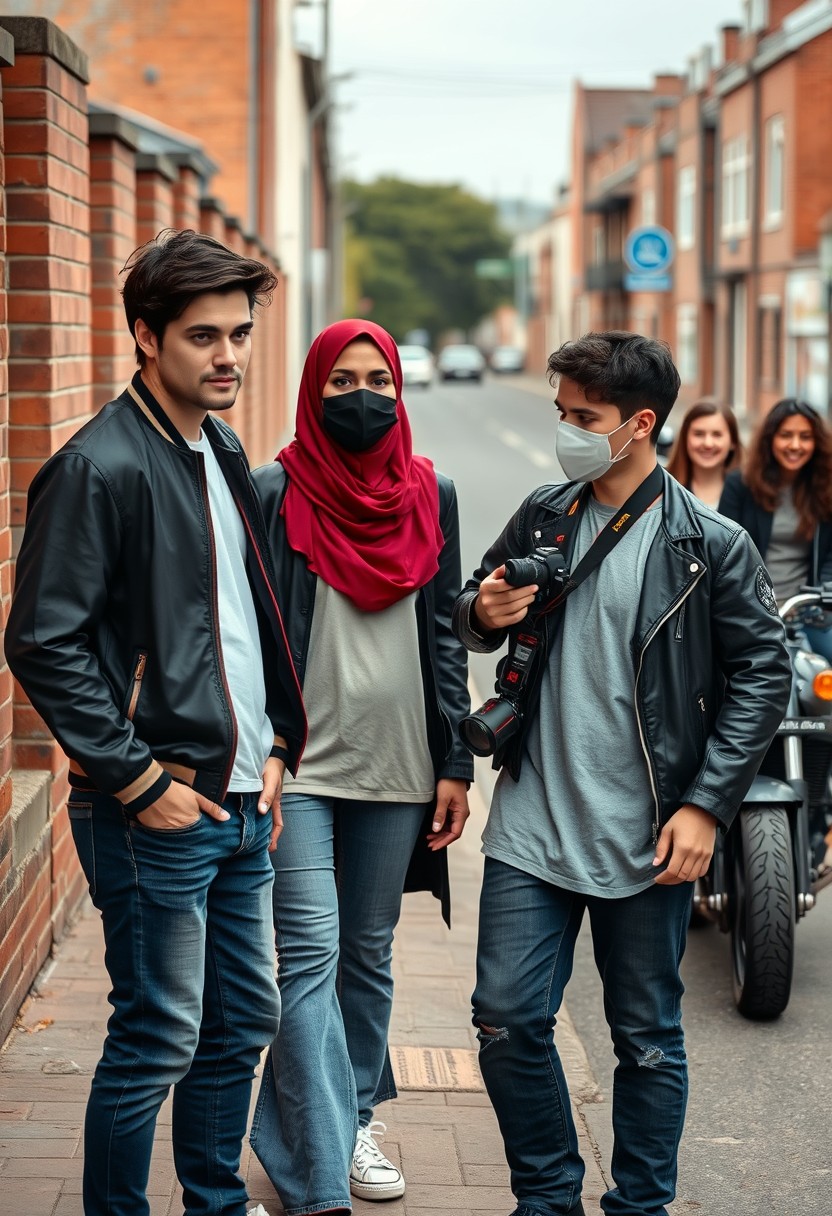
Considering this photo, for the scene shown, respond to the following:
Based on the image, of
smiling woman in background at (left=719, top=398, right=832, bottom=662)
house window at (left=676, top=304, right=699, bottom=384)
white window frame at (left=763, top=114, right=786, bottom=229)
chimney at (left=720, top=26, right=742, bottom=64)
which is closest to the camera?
smiling woman in background at (left=719, top=398, right=832, bottom=662)

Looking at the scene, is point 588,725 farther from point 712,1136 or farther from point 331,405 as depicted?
A: point 712,1136

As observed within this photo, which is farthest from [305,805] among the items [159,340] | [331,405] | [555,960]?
[159,340]

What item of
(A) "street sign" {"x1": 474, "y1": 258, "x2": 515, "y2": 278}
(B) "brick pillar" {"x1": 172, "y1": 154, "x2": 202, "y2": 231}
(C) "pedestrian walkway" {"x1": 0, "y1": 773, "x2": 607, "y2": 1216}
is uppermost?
(A) "street sign" {"x1": 474, "y1": 258, "x2": 515, "y2": 278}

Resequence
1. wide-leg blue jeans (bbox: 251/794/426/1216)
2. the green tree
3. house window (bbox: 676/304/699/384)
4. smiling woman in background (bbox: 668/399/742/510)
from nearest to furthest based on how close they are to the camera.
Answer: wide-leg blue jeans (bbox: 251/794/426/1216) → smiling woman in background (bbox: 668/399/742/510) → house window (bbox: 676/304/699/384) → the green tree

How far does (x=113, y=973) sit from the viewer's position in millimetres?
2943

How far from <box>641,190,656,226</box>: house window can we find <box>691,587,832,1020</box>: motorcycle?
5082cm

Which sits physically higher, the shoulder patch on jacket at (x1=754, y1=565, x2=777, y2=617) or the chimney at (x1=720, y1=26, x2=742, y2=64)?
the chimney at (x1=720, y1=26, x2=742, y2=64)

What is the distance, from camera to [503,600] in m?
3.21

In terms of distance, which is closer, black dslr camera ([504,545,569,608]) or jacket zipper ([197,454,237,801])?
jacket zipper ([197,454,237,801])

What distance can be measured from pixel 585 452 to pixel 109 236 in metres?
3.29

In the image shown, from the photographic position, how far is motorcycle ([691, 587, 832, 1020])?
495 cm

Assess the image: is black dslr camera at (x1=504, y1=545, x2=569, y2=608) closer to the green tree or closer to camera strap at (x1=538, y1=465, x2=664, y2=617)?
camera strap at (x1=538, y1=465, x2=664, y2=617)

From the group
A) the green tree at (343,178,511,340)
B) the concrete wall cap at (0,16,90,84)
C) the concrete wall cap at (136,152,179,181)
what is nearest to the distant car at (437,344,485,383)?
the green tree at (343,178,511,340)

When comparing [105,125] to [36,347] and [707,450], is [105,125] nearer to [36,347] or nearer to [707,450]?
[36,347]
